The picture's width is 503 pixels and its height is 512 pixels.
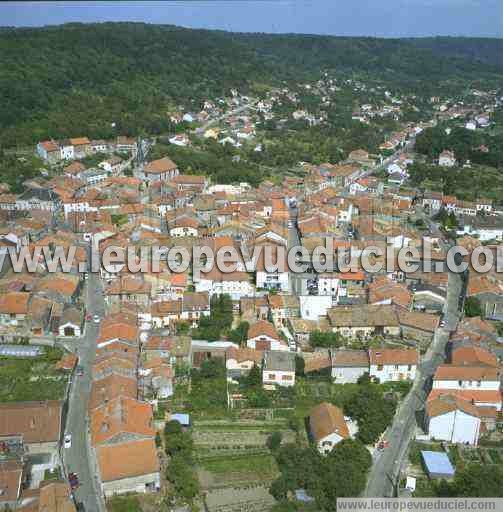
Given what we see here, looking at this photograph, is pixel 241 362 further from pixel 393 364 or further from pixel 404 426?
pixel 404 426

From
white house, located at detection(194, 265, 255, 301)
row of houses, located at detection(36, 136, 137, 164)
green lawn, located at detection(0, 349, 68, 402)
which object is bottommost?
green lawn, located at detection(0, 349, 68, 402)

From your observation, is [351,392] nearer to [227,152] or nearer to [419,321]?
[419,321]

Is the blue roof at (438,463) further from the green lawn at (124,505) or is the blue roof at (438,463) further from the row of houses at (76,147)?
the row of houses at (76,147)

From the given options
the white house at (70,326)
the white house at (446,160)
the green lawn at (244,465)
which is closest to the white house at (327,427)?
the green lawn at (244,465)

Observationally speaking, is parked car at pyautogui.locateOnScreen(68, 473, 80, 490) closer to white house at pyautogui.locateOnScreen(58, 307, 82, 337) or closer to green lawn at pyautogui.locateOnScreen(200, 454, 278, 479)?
green lawn at pyautogui.locateOnScreen(200, 454, 278, 479)

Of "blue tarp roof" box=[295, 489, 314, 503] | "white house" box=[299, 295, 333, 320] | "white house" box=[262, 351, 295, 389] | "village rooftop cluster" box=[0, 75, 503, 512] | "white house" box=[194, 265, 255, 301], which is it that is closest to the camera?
"blue tarp roof" box=[295, 489, 314, 503]

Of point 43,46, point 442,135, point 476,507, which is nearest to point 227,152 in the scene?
point 442,135

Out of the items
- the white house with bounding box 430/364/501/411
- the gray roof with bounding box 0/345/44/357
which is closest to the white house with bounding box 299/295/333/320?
the white house with bounding box 430/364/501/411

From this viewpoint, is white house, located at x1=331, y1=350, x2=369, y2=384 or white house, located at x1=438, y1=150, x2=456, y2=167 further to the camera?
white house, located at x1=438, y1=150, x2=456, y2=167
